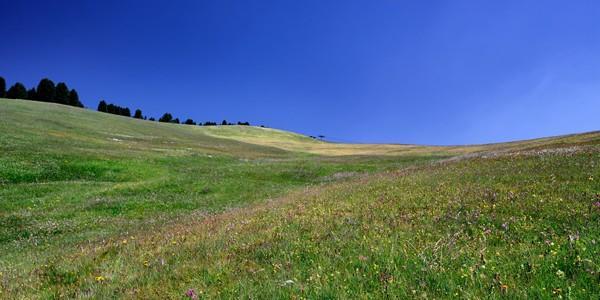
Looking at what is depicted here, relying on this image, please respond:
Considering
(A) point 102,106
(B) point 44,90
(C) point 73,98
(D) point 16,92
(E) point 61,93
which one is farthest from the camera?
(A) point 102,106

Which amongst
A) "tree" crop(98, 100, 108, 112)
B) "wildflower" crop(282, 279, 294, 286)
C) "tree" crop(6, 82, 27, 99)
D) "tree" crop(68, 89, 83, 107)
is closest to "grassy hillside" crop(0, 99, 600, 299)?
"wildflower" crop(282, 279, 294, 286)

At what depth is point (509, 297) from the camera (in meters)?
5.25

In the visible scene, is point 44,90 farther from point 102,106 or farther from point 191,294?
point 191,294

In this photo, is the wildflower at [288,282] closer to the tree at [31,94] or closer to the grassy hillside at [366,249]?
the grassy hillside at [366,249]

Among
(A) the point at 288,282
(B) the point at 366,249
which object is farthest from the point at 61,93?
(A) the point at 288,282

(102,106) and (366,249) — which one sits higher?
(102,106)

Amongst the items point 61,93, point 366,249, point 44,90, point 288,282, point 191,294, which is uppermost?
point 44,90

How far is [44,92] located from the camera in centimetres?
14438

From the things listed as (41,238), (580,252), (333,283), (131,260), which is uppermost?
(580,252)

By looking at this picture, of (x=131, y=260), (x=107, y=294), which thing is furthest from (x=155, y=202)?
(x=107, y=294)

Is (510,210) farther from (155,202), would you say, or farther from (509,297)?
(155,202)

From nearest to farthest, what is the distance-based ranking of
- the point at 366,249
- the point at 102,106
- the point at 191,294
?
the point at 191,294 → the point at 366,249 → the point at 102,106

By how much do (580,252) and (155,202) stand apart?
949 inches

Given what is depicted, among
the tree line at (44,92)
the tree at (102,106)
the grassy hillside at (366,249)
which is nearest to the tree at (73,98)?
the tree line at (44,92)
